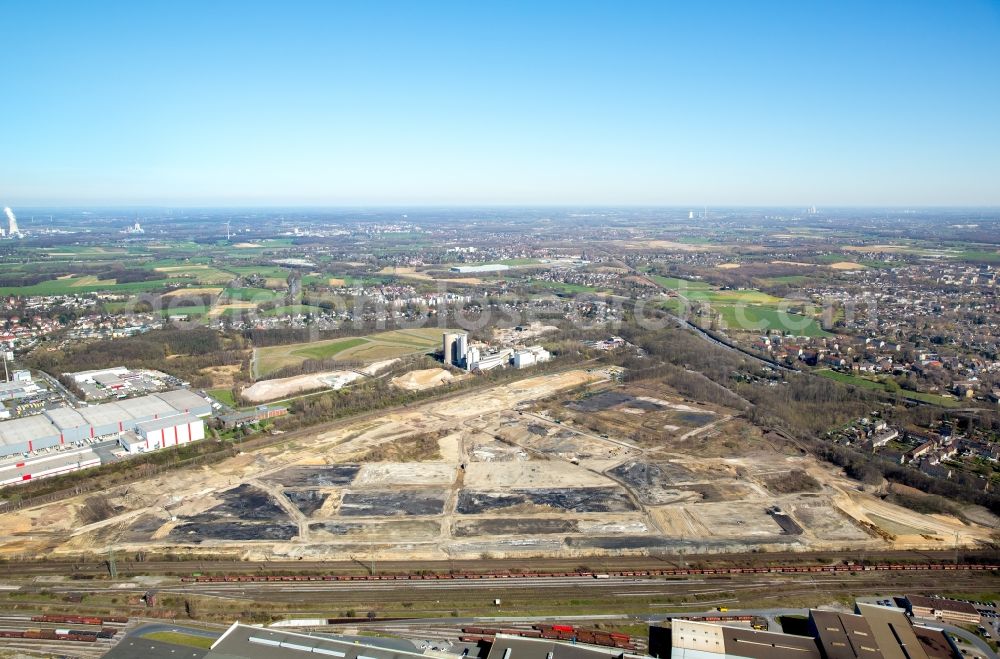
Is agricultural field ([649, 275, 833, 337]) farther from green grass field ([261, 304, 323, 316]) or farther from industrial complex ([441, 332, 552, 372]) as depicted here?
green grass field ([261, 304, 323, 316])

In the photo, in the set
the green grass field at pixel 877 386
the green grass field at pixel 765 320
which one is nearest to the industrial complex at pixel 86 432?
the green grass field at pixel 877 386

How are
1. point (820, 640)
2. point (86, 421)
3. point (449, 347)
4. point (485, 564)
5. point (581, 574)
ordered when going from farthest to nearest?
point (449, 347), point (86, 421), point (485, 564), point (581, 574), point (820, 640)

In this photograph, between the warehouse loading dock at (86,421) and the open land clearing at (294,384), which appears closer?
the warehouse loading dock at (86,421)

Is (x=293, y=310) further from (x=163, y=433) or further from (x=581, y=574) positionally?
(x=581, y=574)

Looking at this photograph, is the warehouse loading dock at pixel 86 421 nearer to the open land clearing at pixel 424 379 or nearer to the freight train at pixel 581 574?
the open land clearing at pixel 424 379

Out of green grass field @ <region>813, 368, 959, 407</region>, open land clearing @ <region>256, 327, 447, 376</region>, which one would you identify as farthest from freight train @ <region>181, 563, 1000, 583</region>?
open land clearing @ <region>256, 327, 447, 376</region>

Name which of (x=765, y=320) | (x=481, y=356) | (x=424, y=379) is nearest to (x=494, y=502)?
(x=424, y=379)
